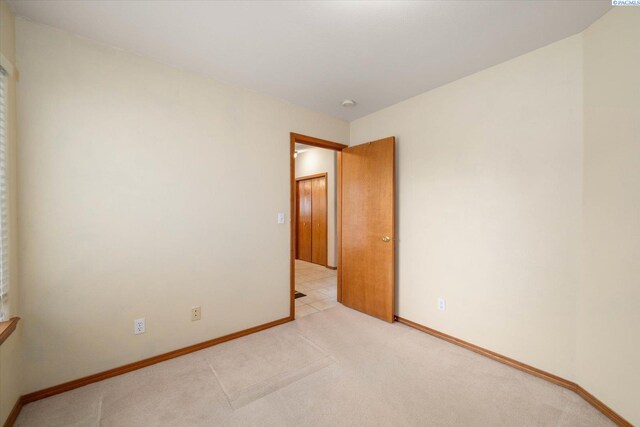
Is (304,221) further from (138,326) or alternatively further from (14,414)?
(14,414)

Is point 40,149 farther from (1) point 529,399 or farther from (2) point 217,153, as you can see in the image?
(1) point 529,399

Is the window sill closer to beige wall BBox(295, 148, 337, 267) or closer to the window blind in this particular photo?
the window blind

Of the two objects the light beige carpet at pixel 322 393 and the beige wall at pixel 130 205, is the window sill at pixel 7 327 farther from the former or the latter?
the light beige carpet at pixel 322 393

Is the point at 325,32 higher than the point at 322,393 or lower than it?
higher

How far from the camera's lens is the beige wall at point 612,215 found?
1469 mm

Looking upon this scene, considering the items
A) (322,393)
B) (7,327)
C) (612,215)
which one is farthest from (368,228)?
(7,327)

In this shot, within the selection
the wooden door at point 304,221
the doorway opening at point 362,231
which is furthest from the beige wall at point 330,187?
the doorway opening at point 362,231

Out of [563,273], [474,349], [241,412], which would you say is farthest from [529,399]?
[241,412]

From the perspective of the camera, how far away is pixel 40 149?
1.69 metres

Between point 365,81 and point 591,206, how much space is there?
194 centimetres

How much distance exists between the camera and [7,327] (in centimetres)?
141

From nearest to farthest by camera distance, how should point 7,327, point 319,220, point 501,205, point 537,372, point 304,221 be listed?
point 7,327 → point 537,372 → point 501,205 → point 319,220 → point 304,221

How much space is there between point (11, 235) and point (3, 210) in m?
0.18

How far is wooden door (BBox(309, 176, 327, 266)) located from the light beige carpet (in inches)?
137
